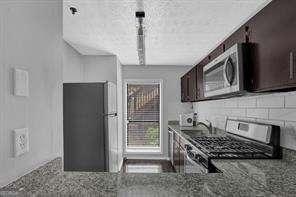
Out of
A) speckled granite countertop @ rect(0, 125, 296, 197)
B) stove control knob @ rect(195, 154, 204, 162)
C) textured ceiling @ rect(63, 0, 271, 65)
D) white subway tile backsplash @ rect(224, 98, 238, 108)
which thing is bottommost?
stove control knob @ rect(195, 154, 204, 162)

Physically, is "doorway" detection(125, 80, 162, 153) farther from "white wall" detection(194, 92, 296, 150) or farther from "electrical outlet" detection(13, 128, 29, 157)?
"electrical outlet" detection(13, 128, 29, 157)

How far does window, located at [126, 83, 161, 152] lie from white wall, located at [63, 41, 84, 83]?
1758 mm

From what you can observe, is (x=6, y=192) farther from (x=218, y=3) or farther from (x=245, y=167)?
(x=218, y=3)

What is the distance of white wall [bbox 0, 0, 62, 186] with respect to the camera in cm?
93

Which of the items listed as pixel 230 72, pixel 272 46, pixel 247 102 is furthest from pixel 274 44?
pixel 247 102

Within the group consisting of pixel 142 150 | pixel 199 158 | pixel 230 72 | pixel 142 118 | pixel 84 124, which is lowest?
pixel 142 150

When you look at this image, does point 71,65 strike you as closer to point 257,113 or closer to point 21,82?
point 257,113

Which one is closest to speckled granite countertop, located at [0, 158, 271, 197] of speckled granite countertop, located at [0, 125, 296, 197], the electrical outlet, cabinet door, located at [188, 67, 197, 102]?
speckled granite countertop, located at [0, 125, 296, 197]

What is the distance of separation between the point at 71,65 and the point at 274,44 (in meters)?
3.47

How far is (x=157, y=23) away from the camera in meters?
2.99

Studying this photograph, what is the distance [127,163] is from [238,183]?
5.02 m

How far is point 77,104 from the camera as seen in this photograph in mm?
3328

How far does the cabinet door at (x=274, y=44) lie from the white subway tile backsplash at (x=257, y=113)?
59cm

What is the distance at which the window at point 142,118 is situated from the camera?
6398 millimetres
